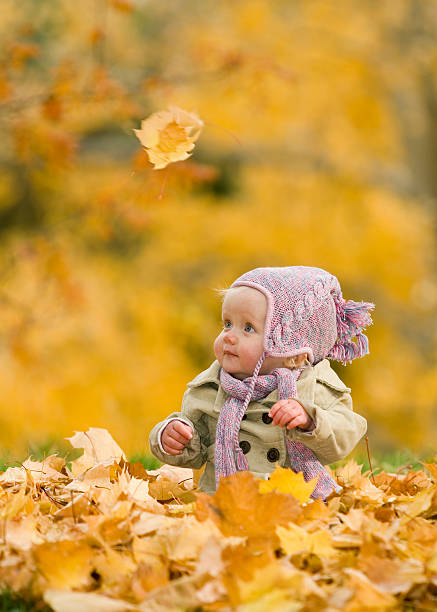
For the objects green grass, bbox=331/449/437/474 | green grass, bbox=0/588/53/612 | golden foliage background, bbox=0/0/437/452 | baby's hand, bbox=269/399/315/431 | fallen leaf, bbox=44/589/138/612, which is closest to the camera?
fallen leaf, bbox=44/589/138/612

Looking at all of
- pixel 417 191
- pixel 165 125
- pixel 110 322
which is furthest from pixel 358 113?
pixel 165 125

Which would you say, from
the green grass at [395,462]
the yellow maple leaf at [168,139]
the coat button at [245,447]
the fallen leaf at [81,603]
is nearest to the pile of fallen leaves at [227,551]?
the fallen leaf at [81,603]

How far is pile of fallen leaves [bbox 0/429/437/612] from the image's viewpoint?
139cm

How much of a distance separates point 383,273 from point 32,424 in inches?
161

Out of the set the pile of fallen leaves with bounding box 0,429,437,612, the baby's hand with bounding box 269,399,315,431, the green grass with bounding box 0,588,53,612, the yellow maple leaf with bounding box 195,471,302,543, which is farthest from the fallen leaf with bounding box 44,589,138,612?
the baby's hand with bounding box 269,399,315,431

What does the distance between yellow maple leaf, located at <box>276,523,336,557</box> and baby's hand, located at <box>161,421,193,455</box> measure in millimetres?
554

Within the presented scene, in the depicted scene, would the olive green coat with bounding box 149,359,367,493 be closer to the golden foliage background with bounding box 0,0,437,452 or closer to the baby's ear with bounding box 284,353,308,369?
the baby's ear with bounding box 284,353,308,369

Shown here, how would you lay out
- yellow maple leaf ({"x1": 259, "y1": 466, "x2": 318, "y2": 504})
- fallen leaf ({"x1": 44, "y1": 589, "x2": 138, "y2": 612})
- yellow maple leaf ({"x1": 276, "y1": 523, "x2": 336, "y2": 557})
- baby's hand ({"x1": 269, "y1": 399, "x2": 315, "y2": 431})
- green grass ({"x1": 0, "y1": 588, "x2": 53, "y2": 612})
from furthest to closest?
baby's hand ({"x1": 269, "y1": 399, "x2": 315, "y2": 431}) < yellow maple leaf ({"x1": 259, "y1": 466, "x2": 318, "y2": 504}) < yellow maple leaf ({"x1": 276, "y1": 523, "x2": 336, "y2": 557}) < green grass ({"x1": 0, "y1": 588, "x2": 53, "y2": 612}) < fallen leaf ({"x1": 44, "y1": 589, "x2": 138, "y2": 612})

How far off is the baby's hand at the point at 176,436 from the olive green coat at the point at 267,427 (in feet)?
0.08

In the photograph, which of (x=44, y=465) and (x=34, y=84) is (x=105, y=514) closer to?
(x=44, y=465)

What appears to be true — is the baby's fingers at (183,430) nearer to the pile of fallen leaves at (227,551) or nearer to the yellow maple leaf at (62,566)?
the pile of fallen leaves at (227,551)

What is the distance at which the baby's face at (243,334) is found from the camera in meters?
2.12

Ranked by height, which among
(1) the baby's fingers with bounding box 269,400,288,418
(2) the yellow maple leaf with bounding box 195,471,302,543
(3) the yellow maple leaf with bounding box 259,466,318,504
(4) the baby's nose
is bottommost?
(2) the yellow maple leaf with bounding box 195,471,302,543

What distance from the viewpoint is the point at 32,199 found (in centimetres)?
1006
